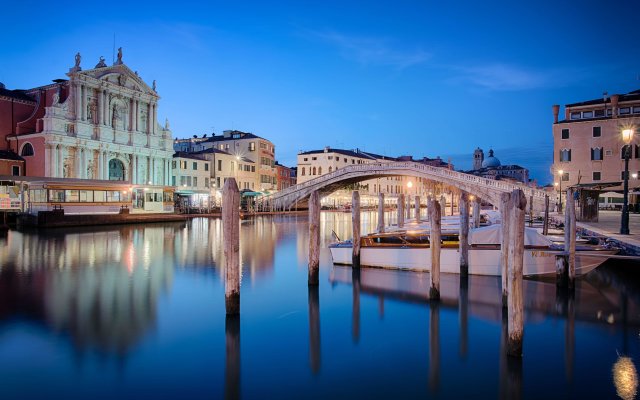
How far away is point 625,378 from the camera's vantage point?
17.4 ft

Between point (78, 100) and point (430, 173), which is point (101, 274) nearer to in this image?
point (78, 100)

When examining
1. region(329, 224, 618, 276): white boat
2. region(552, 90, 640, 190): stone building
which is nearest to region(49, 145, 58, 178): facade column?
region(329, 224, 618, 276): white boat

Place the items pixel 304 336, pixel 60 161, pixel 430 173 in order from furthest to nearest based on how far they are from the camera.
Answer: pixel 430 173 < pixel 60 161 < pixel 304 336

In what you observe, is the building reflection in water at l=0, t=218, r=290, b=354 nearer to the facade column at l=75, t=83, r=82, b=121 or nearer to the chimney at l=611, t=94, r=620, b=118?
the facade column at l=75, t=83, r=82, b=121

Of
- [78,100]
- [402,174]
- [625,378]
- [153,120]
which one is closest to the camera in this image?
[625,378]

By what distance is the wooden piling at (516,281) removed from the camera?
5338 mm

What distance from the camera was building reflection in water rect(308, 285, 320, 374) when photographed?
19.1 feet

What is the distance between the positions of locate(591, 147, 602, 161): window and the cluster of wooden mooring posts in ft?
78.0

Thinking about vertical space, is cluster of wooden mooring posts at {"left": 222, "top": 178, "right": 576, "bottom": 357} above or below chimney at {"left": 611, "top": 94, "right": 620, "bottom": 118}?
below

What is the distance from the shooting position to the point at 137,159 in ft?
111

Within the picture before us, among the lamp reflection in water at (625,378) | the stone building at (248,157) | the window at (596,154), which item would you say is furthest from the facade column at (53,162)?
the window at (596,154)

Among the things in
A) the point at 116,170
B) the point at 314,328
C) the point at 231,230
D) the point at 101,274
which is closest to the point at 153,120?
the point at 116,170

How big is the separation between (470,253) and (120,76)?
98.7 feet

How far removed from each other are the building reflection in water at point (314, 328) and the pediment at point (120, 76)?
89.2ft
